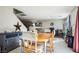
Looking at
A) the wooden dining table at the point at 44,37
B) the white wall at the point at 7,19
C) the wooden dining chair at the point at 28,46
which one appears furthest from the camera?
the white wall at the point at 7,19

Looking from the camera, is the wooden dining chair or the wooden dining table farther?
the wooden dining table

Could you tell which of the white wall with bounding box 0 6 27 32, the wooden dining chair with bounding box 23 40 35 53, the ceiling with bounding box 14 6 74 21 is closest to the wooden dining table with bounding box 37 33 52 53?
the wooden dining chair with bounding box 23 40 35 53

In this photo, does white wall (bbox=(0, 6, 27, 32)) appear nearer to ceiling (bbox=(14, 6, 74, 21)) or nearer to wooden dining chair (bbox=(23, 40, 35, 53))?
ceiling (bbox=(14, 6, 74, 21))

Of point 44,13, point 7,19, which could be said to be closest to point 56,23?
point 44,13

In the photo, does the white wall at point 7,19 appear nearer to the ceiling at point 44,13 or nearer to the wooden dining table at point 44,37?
the ceiling at point 44,13

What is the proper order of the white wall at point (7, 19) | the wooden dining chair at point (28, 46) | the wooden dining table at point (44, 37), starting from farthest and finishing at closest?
the white wall at point (7, 19), the wooden dining table at point (44, 37), the wooden dining chair at point (28, 46)

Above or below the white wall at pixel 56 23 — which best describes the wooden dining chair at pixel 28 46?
below

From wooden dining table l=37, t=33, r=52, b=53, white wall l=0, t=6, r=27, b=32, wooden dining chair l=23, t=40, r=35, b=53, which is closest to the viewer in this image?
wooden dining chair l=23, t=40, r=35, b=53

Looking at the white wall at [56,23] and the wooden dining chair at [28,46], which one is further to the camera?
the white wall at [56,23]

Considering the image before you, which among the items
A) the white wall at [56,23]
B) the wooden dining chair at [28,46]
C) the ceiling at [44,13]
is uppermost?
the ceiling at [44,13]

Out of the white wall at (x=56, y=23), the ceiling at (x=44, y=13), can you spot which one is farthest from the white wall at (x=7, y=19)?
the white wall at (x=56, y=23)

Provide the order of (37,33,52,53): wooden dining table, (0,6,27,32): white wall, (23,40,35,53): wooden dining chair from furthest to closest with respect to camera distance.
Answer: (0,6,27,32): white wall
(37,33,52,53): wooden dining table
(23,40,35,53): wooden dining chair

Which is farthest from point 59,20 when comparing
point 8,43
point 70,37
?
point 8,43
